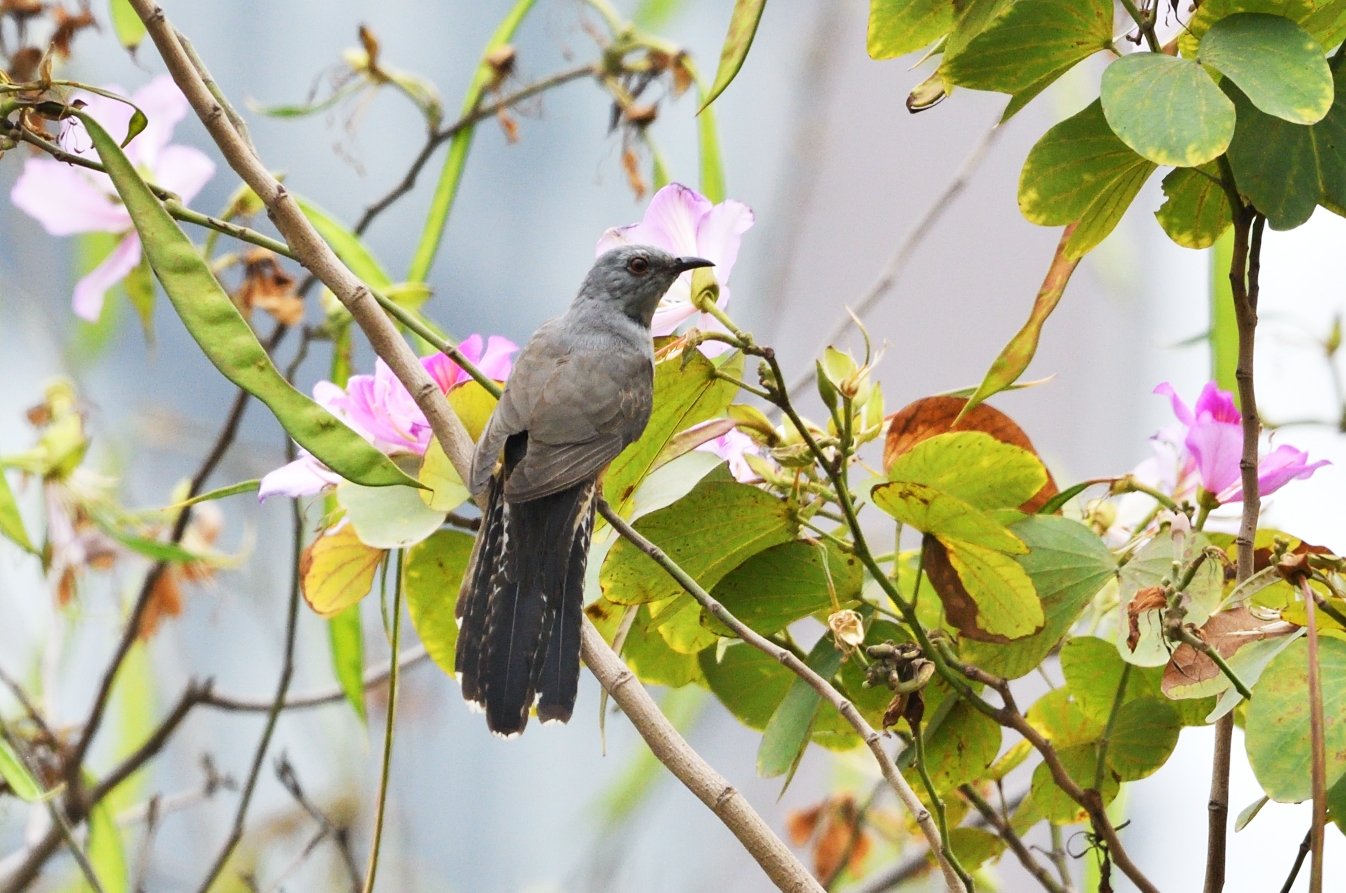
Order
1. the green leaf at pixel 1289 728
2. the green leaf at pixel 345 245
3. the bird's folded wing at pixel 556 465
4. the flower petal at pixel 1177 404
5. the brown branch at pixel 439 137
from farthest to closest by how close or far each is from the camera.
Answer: the brown branch at pixel 439 137 → the green leaf at pixel 345 245 → the bird's folded wing at pixel 556 465 → the flower petal at pixel 1177 404 → the green leaf at pixel 1289 728

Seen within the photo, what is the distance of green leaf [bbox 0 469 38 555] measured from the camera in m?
0.84

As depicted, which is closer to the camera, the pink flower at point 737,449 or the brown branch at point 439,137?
the pink flower at point 737,449

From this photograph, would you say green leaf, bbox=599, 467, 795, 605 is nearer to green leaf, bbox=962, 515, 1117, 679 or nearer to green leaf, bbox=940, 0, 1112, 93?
green leaf, bbox=962, 515, 1117, 679

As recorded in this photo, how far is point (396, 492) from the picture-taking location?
29.9 inches

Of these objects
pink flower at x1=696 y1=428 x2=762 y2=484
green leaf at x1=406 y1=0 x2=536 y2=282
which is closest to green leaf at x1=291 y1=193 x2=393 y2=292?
green leaf at x1=406 y1=0 x2=536 y2=282

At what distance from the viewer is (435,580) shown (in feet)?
2.72

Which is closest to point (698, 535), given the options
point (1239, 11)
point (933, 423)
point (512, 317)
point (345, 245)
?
point (933, 423)

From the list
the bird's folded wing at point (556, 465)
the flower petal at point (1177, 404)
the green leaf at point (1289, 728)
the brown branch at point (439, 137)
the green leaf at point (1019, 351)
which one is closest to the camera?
the green leaf at point (1289, 728)

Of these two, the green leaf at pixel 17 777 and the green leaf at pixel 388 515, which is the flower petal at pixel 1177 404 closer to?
the green leaf at pixel 388 515

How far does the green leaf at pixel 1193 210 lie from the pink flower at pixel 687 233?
25 cm

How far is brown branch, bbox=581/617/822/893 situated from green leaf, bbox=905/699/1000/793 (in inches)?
6.5

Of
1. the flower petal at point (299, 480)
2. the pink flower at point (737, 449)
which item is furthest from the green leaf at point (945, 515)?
the flower petal at point (299, 480)

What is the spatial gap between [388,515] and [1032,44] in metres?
0.43

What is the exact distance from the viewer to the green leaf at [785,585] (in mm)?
713
